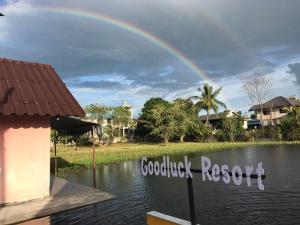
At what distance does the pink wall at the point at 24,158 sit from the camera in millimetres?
10266

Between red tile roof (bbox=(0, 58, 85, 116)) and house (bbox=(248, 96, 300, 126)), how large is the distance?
54437mm

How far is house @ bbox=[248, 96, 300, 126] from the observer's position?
62156 mm

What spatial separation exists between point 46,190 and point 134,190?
5.08m

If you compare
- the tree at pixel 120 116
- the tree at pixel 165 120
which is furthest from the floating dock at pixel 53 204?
the tree at pixel 120 116

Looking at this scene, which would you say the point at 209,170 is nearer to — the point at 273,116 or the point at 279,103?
the point at 279,103

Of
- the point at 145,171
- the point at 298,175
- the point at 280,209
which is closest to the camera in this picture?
the point at 145,171

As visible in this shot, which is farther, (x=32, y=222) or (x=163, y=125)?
(x=163, y=125)

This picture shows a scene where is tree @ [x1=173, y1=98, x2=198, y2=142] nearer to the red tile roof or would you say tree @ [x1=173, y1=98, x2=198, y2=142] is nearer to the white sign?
the red tile roof

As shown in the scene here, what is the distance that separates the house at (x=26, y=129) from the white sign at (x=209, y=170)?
18.5 feet

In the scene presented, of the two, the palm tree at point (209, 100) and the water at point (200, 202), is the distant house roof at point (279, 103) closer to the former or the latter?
the palm tree at point (209, 100)

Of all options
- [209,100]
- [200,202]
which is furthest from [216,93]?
[200,202]

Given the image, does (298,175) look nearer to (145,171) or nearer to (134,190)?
(134,190)

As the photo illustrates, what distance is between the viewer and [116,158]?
29.4 metres

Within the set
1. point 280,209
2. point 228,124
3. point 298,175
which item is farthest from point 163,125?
point 280,209
